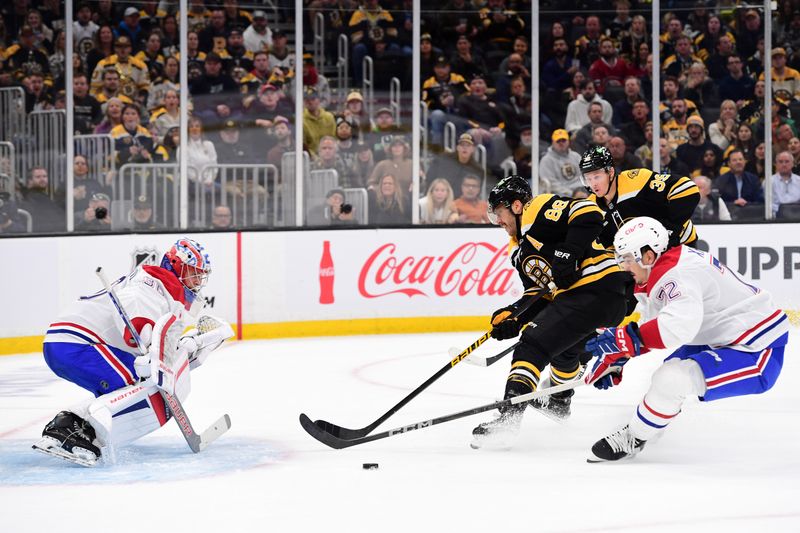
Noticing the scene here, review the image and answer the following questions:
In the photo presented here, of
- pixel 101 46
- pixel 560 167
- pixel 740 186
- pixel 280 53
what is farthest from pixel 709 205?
pixel 101 46

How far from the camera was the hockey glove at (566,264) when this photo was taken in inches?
166

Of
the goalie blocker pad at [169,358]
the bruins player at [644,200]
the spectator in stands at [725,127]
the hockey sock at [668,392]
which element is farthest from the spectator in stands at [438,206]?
the hockey sock at [668,392]

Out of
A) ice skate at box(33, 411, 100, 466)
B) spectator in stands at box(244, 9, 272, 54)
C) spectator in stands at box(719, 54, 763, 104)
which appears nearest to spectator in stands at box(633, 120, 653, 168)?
spectator in stands at box(719, 54, 763, 104)

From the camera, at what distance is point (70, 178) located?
7723 mm

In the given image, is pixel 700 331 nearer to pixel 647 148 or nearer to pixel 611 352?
pixel 611 352

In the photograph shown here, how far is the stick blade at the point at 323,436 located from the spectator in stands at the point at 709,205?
4987mm

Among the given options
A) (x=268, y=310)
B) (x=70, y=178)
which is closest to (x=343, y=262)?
(x=268, y=310)

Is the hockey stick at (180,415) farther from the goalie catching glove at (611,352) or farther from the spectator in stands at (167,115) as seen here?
the spectator in stands at (167,115)

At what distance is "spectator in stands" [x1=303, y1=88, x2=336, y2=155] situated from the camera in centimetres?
843

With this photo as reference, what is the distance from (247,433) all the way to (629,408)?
166 centimetres

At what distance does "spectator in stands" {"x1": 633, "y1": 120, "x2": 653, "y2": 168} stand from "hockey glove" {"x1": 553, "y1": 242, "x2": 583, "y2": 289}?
4870 millimetres

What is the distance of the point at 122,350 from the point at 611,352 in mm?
1645

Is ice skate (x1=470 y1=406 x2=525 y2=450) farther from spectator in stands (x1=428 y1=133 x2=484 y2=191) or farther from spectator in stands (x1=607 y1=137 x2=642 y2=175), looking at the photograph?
spectator in stands (x1=607 y1=137 x2=642 y2=175)

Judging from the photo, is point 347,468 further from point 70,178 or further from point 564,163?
point 564,163
